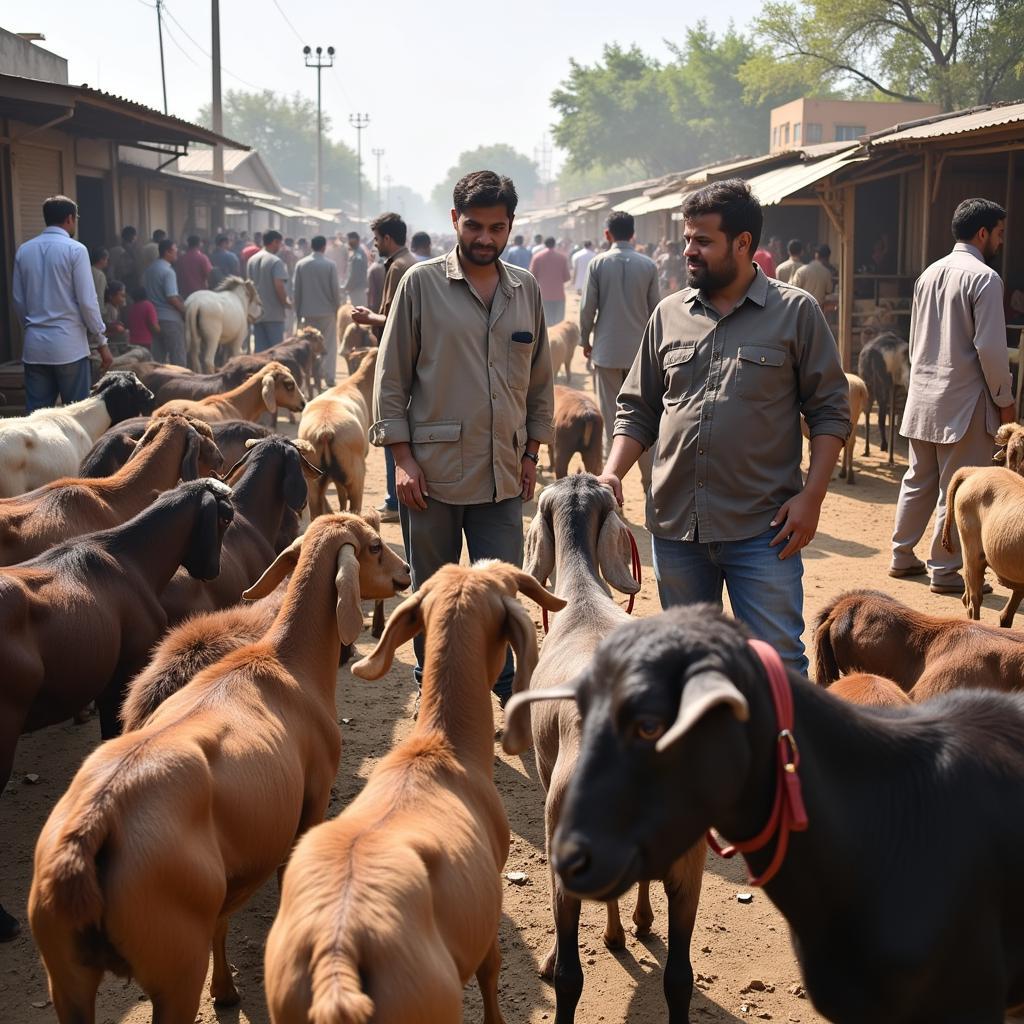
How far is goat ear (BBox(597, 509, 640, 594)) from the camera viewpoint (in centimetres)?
482

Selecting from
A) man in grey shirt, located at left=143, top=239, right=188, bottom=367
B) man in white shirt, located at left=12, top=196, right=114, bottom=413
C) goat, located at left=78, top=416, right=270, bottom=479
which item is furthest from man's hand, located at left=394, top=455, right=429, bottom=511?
man in grey shirt, located at left=143, top=239, right=188, bottom=367

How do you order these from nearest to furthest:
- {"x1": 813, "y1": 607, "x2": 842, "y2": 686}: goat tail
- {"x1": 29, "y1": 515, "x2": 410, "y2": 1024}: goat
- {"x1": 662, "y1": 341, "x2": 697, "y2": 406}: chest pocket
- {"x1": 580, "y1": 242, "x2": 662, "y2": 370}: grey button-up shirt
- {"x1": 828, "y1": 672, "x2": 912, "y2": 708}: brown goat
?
1. {"x1": 29, "y1": 515, "x2": 410, "y2": 1024}: goat
2. {"x1": 662, "y1": 341, "x2": 697, "y2": 406}: chest pocket
3. {"x1": 828, "y1": 672, "x2": 912, "y2": 708}: brown goat
4. {"x1": 813, "y1": 607, "x2": 842, "y2": 686}: goat tail
5. {"x1": 580, "y1": 242, "x2": 662, "y2": 370}: grey button-up shirt

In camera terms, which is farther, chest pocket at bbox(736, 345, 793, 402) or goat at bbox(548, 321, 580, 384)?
goat at bbox(548, 321, 580, 384)

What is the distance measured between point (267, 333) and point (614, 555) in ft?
50.7

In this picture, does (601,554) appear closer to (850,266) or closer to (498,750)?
(498,750)

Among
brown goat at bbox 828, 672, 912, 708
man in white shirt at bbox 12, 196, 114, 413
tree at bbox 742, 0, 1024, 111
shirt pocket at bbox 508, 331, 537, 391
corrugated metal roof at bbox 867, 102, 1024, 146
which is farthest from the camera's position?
tree at bbox 742, 0, 1024, 111

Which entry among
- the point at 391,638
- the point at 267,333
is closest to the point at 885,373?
the point at 267,333

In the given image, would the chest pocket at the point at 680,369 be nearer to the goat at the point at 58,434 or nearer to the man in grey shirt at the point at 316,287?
the goat at the point at 58,434

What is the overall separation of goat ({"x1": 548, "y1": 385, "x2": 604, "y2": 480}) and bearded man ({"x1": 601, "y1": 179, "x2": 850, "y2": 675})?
6.13 metres

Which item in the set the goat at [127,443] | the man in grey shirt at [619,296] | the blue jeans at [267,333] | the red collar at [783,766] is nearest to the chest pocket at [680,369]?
the red collar at [783,766]

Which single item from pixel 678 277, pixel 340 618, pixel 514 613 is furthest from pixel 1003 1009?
pixel 678 277

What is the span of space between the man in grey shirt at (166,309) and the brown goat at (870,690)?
14768 mm

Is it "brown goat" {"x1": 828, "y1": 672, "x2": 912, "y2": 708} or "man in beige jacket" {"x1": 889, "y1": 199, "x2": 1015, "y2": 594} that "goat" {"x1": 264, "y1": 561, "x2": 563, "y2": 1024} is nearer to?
"brown goat" {"x1": 828, "y1": 672, "x2": 912, "y2": 708}

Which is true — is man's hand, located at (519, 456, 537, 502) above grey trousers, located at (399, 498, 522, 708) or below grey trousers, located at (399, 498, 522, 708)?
above
